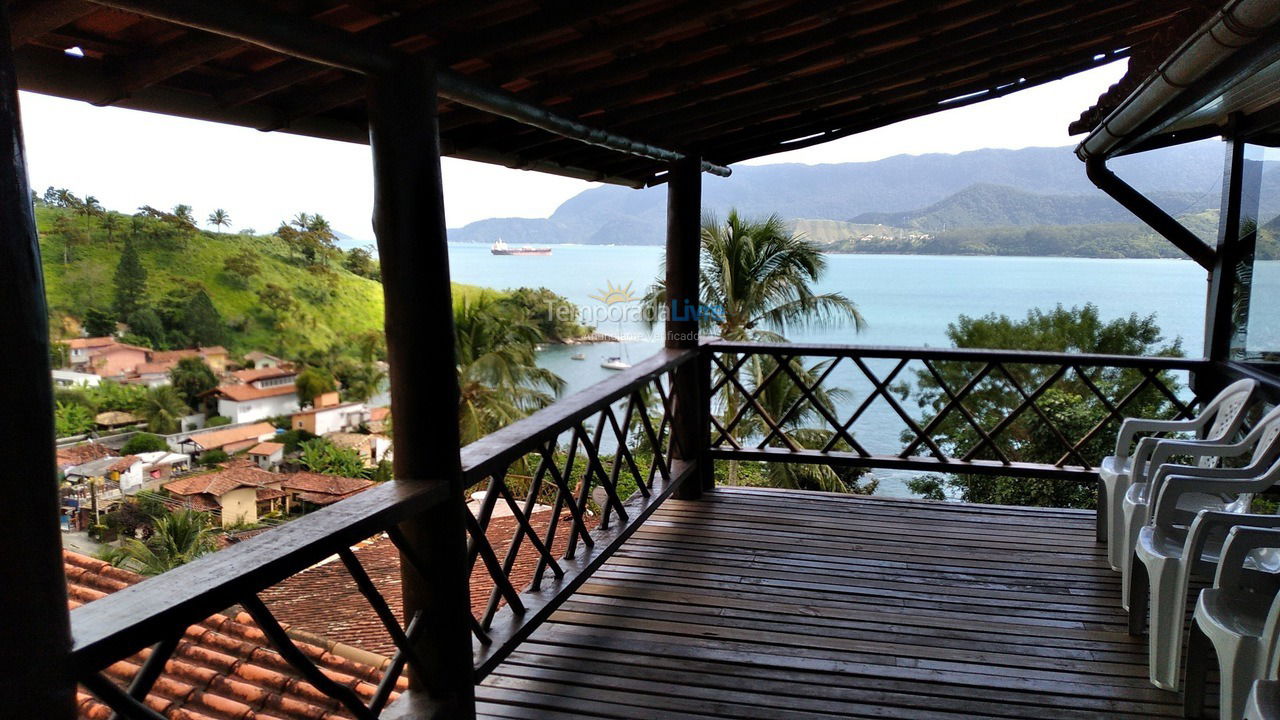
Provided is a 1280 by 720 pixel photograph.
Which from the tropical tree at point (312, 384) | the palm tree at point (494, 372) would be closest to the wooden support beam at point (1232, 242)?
the palm tree at point (494, 372)

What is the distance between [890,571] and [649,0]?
97.0 inches

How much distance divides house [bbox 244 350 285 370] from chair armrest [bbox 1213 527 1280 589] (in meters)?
22.0

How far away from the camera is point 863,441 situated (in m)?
27.5

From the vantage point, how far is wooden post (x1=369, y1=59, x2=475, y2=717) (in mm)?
1808

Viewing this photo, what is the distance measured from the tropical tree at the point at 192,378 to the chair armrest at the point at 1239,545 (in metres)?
20.5

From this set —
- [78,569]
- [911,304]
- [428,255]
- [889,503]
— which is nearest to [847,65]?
[428,255]

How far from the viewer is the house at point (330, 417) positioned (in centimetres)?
2044

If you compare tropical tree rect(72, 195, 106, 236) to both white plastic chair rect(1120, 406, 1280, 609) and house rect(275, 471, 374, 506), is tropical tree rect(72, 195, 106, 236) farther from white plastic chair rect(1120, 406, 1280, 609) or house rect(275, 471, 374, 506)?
white plastic chair rect(1120, 406, 1280, 609)

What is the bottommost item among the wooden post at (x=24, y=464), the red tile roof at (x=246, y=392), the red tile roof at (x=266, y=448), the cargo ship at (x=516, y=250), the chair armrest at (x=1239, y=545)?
Answer: the red tile roof at (x=266, y=448)

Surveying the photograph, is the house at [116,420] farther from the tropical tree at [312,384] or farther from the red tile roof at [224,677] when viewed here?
the red tile roof at [224,677]

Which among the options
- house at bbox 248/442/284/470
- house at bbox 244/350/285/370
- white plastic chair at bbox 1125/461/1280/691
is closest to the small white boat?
house at bbox 244/350/285/370

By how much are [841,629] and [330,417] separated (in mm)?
19860

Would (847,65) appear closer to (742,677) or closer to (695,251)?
(695,251)

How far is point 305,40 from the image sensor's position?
59.4 inches
